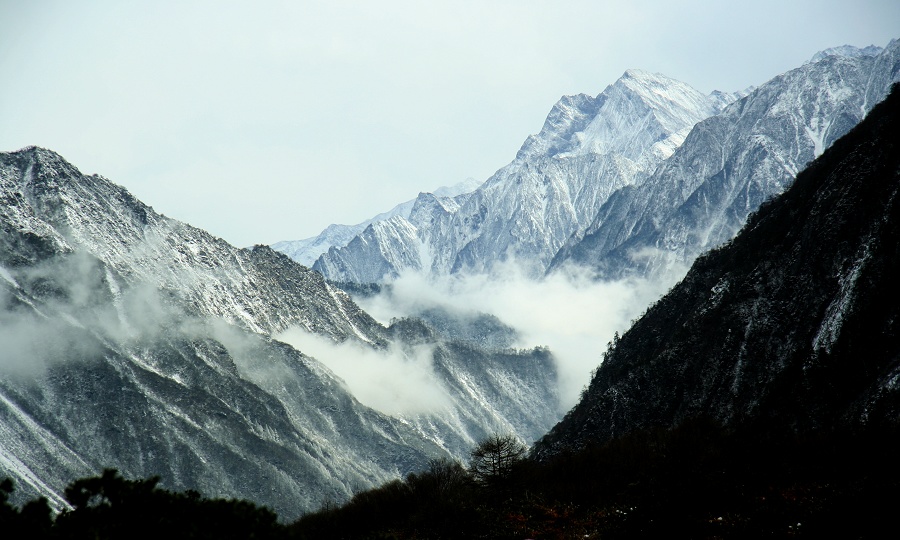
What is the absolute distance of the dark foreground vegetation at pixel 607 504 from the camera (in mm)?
33875

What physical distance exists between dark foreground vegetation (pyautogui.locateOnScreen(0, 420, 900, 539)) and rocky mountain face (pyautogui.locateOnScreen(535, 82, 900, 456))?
21052 mm

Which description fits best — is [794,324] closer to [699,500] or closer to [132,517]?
[699,500]

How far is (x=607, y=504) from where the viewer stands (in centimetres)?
5653

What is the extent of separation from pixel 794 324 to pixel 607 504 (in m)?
81.4

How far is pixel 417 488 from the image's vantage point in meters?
84.4

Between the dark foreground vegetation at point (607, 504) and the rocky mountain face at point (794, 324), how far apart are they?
21052 millimetres

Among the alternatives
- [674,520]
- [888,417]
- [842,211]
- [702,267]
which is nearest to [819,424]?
[888,417]

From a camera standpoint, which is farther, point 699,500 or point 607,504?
point 607,504

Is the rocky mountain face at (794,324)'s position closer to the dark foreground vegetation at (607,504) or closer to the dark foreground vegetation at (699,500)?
the dark foreground vegetation at (699,500)

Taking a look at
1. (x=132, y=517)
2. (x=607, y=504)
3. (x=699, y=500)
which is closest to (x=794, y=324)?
(x=607, y=504)

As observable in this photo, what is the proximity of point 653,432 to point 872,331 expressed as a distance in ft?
122

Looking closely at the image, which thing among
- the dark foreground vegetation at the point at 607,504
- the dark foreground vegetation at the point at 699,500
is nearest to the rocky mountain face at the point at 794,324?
the dark foreground vegetation at the point at 699,500

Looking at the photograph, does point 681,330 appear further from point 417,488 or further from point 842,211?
point 417,488

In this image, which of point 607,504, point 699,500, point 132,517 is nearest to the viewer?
point 132,517
